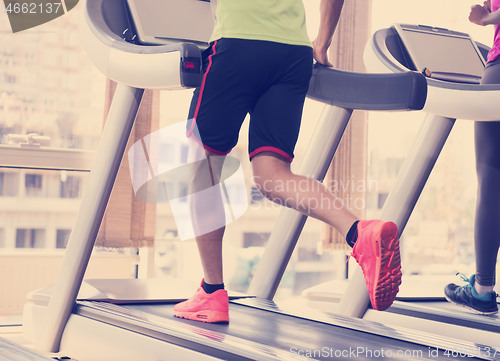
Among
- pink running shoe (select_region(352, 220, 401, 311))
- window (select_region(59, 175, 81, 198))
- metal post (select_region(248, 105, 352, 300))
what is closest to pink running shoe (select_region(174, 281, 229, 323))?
pink running shoe (select_region(352, 220, 401, 311))

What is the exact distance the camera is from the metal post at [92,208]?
1.93 metres

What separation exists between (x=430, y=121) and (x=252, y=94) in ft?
3.08

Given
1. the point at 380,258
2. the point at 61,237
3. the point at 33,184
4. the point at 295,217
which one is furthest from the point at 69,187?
the point at 380,258

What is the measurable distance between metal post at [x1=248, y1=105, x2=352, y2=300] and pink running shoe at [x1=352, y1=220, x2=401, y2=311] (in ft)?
2.95

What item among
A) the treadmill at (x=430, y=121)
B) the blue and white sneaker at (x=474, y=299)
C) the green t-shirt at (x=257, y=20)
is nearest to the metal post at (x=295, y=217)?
the treadmill at (x=430, y=121)

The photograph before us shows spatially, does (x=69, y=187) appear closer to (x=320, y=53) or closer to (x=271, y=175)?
(x=320, y=53)

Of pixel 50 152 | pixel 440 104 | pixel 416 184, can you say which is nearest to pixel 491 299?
pixel 416 184

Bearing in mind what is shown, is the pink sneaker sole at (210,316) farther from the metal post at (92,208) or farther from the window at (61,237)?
the window at (61,237)

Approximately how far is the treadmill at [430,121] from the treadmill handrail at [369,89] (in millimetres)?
195

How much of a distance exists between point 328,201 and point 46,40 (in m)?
2.27

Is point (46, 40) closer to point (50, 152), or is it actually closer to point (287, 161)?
point (50, 152)

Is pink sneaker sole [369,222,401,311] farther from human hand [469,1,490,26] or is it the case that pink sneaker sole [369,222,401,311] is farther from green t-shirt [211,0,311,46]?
human hand [469,1,490,26]

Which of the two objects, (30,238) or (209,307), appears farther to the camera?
(30,238)

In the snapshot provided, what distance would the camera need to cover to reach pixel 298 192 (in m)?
1.58
